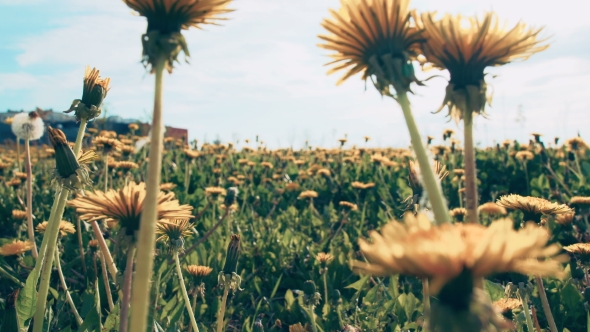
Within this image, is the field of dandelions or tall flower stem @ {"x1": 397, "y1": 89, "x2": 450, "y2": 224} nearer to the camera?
the field of dandelions

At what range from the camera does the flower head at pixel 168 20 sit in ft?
2.76

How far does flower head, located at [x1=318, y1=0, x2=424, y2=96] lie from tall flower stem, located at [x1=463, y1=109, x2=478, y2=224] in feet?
0.38

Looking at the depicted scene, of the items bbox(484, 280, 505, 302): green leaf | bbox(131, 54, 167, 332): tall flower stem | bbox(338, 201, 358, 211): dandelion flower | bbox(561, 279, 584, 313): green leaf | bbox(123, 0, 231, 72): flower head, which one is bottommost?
bbox(561, 279, 584, 313): green leaf

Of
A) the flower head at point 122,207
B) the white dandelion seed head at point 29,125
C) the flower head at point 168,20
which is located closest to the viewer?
the flower head at point 168,20

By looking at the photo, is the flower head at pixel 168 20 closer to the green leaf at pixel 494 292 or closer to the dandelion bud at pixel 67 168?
the dandelion bud at pixel 67 168

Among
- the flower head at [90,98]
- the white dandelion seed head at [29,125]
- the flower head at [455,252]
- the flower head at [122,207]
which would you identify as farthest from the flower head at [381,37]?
the white dandelion seed head at [29,125]

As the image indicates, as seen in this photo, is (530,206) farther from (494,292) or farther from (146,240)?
(146,240)

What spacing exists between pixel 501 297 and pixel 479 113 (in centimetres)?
138

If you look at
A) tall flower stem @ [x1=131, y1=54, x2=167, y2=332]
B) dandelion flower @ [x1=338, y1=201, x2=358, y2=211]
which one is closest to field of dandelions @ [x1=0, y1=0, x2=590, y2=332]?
tall flower stem @ [x1=131, y1=54, x2=167, y2=332]

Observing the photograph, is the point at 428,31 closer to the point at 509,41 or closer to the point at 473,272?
the point at 509,41

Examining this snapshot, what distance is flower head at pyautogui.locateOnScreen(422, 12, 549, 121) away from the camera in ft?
2.78

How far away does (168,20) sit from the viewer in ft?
2.84

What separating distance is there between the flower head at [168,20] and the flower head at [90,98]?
1.02m

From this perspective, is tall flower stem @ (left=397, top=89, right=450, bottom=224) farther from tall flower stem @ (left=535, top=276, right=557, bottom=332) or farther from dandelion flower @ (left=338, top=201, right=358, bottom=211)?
dandelion flower @ (left=338, top=201, right=358, bottom=211)
